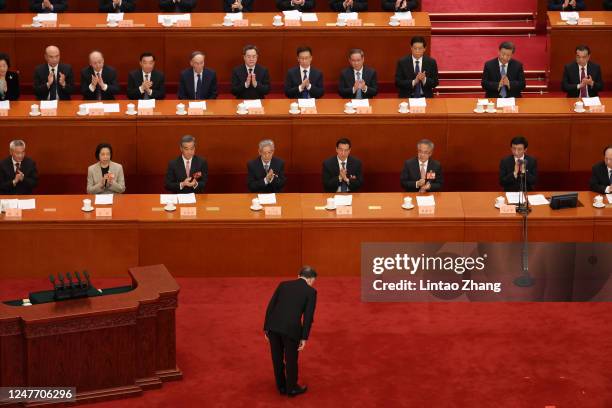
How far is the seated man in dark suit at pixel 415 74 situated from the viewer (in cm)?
1241

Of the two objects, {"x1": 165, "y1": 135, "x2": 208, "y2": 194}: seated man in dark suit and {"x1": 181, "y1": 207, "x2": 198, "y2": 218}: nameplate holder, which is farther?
{"x1": 165, "y1": 135, "x2": 208, "y2": 194}: seated man in dark suit

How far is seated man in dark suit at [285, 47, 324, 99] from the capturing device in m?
12.3

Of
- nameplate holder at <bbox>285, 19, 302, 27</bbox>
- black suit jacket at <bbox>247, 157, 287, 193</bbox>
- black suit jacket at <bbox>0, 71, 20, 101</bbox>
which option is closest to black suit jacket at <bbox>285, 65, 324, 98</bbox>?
nameplate holder at <bbox>285, 19, 302, 27</bbox>

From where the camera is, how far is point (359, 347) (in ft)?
30.6

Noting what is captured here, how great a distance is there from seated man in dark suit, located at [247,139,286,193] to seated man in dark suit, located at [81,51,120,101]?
197 centimetres

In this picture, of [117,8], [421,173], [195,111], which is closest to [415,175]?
[421,173]

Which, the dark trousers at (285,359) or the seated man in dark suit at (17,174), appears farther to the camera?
the seated man in dark suit at (17,174)

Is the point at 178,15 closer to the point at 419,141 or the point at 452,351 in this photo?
the point at 419,141

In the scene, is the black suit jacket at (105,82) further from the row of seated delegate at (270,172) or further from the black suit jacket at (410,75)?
the black suit jacket at (410,75)

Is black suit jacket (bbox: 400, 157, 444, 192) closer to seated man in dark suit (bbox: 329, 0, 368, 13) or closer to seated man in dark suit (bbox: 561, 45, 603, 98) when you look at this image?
seated man in dark suit (bbox: 561, 45, 603, 98)

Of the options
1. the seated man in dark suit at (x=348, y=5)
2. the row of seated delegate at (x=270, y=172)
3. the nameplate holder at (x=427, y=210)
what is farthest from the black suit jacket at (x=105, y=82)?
the nameplate holder at (x=427, y=210)

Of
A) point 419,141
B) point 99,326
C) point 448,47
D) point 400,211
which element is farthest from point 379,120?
point 99,326

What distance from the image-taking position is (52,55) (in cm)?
1215

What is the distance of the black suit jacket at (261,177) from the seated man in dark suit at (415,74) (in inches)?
75.9
